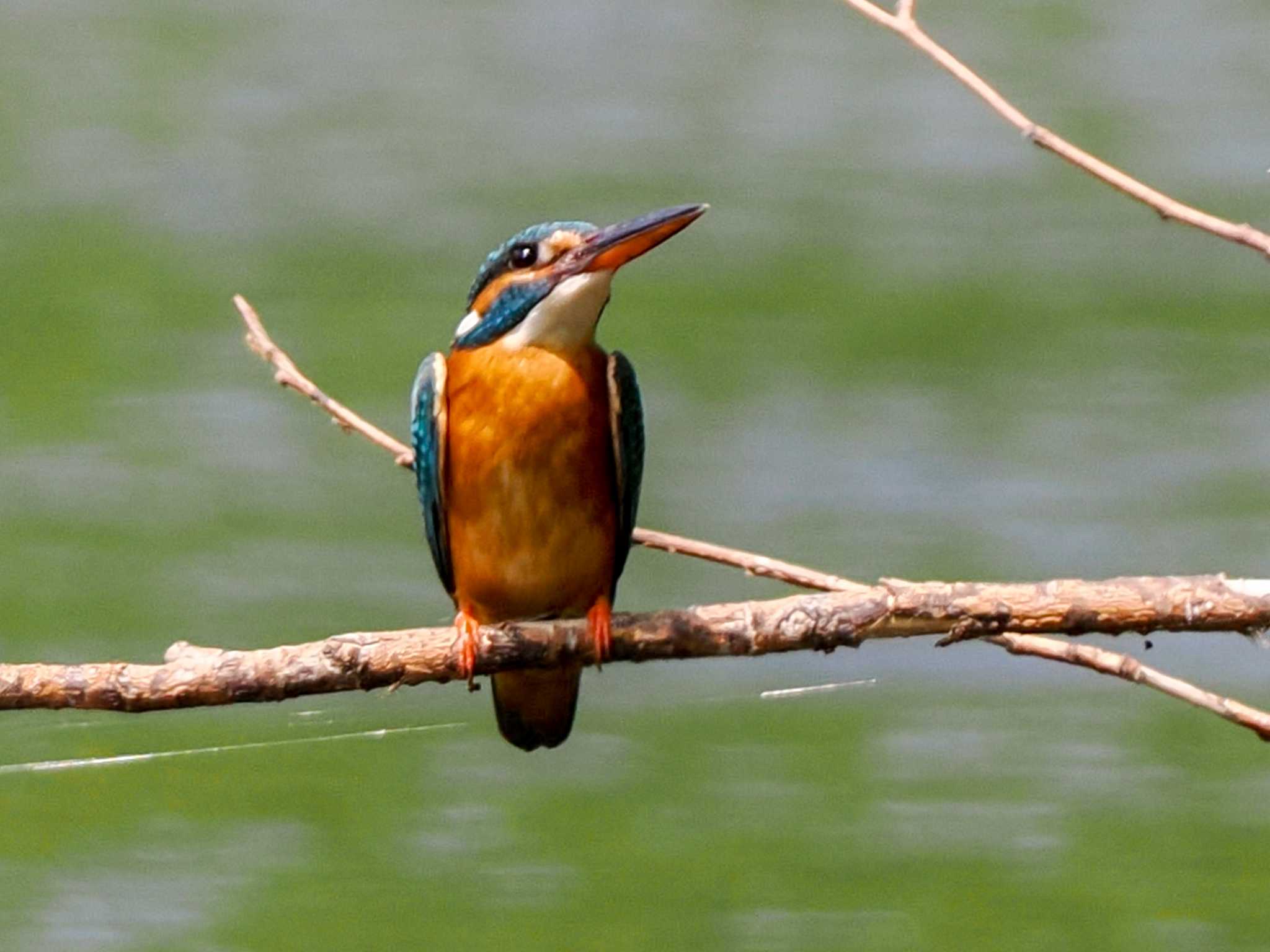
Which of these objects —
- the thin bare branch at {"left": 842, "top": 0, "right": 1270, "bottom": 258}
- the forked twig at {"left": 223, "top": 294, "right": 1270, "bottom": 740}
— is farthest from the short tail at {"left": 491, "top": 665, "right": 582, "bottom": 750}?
the thin bare branch at {"left": 842, "top": 0, "right": 1270, "bottom": 258}

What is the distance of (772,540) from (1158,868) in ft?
3.42

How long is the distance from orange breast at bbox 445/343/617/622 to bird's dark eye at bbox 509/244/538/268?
0.37ft

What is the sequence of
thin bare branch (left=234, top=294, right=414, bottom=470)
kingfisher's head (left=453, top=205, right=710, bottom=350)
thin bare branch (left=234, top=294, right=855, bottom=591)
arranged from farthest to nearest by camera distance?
kingfisher's head (left=453, top=205, right=710, bottom=350) → thin bare branch (left=234, top=294, right=414, bottom=470) → thin bare branch (left=234, top=294, right=855, bottom=591)

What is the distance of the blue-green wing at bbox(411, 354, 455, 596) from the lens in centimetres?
260

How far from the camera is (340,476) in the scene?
4.28 metres

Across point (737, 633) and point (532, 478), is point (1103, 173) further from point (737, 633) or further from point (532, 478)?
point (532, 478)

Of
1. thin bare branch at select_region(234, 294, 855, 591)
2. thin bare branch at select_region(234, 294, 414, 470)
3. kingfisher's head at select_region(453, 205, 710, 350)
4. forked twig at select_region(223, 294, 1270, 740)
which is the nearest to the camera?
forked twig at select_region(223, 294, 1270, 740)

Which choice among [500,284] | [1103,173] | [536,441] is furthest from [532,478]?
[1103,173]

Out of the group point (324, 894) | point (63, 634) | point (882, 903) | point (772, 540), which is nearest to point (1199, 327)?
point (772, 540)

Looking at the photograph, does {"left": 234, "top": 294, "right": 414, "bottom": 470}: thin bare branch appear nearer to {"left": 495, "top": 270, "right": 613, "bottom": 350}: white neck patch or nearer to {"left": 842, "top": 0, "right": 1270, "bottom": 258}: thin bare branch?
{"left": 495, "top": 270, "right": 613, "bottom": 350}: white neck patch

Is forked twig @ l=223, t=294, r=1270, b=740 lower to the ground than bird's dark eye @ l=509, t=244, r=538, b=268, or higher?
lower

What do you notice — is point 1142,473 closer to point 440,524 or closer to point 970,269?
point 970,269

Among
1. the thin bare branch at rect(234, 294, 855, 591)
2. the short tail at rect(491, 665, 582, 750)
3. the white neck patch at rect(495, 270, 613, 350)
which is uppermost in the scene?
Answer: the white neck patch at rect(495, 270, 613, 350)

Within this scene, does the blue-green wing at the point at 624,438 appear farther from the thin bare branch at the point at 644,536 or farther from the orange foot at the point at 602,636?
the orange foot at the point at 602,636
